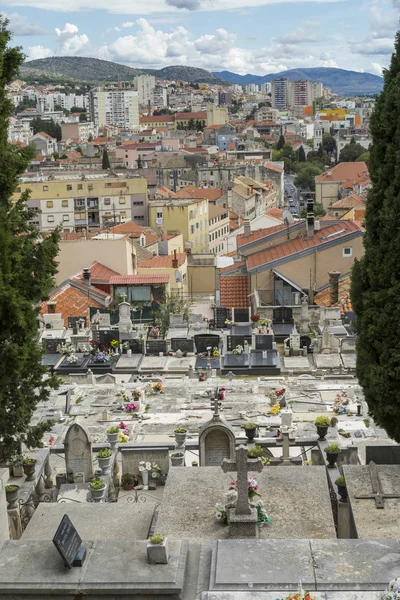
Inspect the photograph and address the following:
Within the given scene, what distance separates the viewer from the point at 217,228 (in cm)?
8344

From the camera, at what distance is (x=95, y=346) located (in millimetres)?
29938

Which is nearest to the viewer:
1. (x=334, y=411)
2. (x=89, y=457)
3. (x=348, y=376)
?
(x=89, y=457)

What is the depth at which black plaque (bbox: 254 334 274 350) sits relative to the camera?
29.4 meters

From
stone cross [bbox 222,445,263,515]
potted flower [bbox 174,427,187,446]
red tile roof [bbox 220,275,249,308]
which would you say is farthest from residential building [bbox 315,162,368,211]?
stone cross [bbox 222,445,263,515]

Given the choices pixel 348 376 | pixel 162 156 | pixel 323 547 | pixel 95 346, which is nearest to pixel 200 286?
pixel 95 346

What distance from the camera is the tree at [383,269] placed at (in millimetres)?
14039

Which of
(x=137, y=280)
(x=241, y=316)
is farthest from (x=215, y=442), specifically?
(x=137, y=280)

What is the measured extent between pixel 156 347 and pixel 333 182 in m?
93.0

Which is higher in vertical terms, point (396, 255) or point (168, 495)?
point (396, 255)

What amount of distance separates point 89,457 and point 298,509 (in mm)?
5295

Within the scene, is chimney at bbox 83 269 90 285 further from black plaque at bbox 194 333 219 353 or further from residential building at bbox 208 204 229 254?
residential building at bbox 208 204 229 254

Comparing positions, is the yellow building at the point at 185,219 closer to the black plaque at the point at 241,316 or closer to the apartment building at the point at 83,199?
the apartment building at the point at 83,199

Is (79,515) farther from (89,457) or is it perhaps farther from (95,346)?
(95,346)

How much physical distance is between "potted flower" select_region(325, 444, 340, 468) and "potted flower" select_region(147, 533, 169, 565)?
20.3 ft
